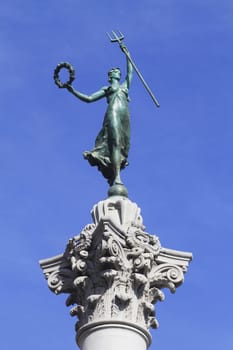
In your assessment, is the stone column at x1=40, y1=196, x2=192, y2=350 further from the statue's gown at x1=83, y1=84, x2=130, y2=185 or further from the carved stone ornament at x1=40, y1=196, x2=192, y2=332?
the statue's gown at x1=83, y1=84, x2=130, y2=185

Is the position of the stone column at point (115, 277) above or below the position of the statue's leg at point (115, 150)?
below

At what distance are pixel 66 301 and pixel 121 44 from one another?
8.21 m

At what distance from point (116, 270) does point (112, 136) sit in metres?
4.47

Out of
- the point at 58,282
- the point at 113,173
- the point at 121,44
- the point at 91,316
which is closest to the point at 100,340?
the point at 91,316

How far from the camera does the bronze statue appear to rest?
81.9 feet

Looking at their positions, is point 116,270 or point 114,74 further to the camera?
point 114,74

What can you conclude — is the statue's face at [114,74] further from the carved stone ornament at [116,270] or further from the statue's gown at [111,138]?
the carved stone ornament at [116,270]

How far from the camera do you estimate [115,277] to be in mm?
21812

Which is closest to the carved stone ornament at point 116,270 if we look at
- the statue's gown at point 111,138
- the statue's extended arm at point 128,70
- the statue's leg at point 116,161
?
the statue's leg at point 116,161

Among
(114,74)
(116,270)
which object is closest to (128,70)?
(114,74)

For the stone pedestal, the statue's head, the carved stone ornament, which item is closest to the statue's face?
the statue's head

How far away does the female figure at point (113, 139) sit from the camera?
25.0m

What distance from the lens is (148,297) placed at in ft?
73.6

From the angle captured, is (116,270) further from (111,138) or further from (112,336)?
(111,138)
